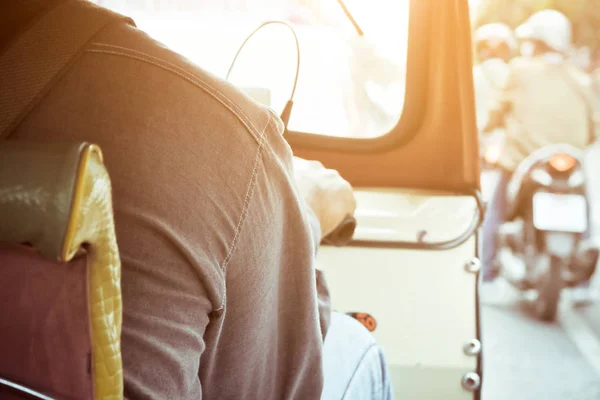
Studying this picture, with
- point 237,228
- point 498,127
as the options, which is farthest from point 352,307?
point 498,127

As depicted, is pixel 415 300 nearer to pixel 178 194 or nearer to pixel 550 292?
pixel 178 194

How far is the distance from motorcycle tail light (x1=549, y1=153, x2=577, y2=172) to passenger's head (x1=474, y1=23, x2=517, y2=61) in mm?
1109

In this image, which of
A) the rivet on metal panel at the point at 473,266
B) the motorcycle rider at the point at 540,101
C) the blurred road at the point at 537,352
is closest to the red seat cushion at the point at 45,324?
the rivet on metal panel at the point at 473,266

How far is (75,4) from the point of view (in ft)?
2.13

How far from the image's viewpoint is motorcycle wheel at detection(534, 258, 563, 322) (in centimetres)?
305

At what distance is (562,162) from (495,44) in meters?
1.20

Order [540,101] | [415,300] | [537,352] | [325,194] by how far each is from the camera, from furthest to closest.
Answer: [540,101], [537,352], [415,300], [325,194]

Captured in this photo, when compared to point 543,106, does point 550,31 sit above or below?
above

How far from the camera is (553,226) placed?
3055 millimetres

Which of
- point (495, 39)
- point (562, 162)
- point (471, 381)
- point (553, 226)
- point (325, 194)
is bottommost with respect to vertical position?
point (553, 226)

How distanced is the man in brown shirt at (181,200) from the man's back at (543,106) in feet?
10.2

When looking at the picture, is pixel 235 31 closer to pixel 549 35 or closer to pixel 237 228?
pixel 237 228

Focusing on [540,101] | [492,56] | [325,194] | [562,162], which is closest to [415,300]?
[325,194]

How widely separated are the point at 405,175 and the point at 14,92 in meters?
1.25
